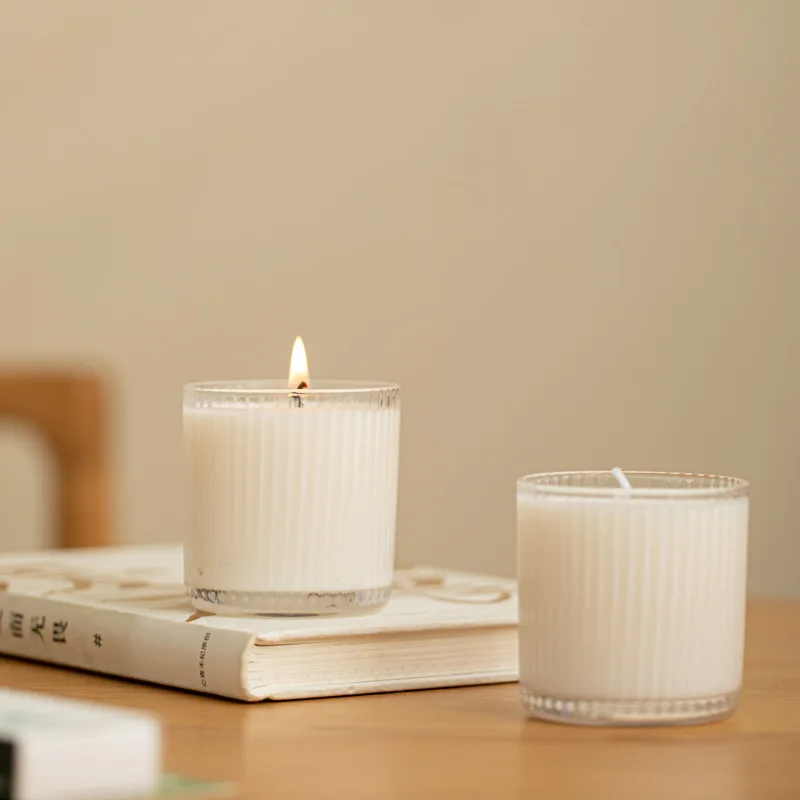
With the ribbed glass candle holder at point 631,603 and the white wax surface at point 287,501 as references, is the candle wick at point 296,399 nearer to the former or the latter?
the white wax surface at point 287,501

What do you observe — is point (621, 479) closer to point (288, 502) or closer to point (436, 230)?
point (288, 502)

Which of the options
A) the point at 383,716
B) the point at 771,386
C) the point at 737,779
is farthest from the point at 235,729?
the point at 771,386

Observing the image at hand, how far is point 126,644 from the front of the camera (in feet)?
2.59

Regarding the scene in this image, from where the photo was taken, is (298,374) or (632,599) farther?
(298,374)

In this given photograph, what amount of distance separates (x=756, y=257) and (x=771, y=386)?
194 mm

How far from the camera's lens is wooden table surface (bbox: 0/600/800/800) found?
0.58 m

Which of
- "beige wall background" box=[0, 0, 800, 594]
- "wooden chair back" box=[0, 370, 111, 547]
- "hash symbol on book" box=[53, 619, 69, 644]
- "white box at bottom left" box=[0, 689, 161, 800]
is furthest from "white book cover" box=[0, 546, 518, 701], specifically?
"beige wall background" box=[0, 0, 800, 594]

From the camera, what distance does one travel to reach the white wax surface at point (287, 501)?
2.51 ft

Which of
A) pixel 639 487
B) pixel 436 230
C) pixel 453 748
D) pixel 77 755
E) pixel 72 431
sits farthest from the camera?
pixel 436 230

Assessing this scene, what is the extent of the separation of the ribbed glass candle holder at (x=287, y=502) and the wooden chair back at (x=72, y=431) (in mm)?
947

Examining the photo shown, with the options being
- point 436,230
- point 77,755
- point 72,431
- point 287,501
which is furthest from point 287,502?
point 436,230

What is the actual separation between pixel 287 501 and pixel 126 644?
0.11 m

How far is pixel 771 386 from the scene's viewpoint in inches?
93.7

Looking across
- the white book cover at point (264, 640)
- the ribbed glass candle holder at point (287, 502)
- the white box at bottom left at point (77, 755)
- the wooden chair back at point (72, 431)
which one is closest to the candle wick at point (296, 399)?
the ribbed glass candle holder at point (287, 502)
